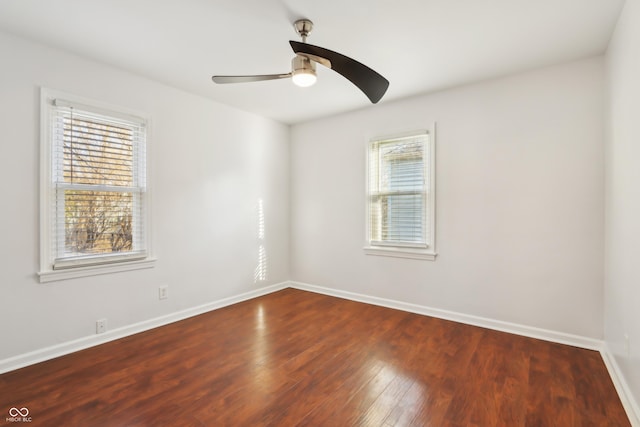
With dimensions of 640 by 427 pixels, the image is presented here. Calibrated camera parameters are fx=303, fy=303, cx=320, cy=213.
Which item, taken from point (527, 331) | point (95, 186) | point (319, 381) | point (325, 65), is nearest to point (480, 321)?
point (527, 331)

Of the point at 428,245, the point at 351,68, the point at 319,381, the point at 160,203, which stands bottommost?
the point at 319,381

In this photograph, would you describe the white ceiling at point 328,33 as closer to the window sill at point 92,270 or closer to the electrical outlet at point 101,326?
the window sill at point 92,270

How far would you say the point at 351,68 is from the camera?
1.96 m

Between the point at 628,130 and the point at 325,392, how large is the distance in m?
2.55

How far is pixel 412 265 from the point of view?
3.62 meters

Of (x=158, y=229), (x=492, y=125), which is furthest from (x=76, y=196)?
(x=492, y=125)

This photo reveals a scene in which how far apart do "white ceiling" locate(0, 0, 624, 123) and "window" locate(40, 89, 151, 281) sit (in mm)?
551

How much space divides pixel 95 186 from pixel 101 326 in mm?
1267

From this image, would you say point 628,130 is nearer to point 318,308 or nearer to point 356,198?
point 356,198

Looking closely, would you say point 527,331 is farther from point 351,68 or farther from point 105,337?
point 105,337

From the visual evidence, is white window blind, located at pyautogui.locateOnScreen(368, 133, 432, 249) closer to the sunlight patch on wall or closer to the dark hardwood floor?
the dark hardwood floor

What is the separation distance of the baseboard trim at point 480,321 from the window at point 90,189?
8.33 feet

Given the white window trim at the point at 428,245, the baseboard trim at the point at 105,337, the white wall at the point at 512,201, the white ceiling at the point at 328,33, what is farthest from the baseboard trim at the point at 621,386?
the baseboard trim at the point at 105,337

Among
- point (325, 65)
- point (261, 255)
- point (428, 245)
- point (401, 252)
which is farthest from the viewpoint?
point (261, 255)
